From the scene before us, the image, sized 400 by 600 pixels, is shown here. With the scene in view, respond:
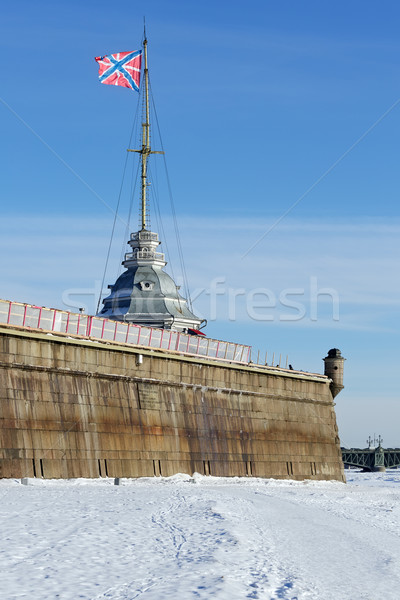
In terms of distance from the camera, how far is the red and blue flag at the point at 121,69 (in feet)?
203

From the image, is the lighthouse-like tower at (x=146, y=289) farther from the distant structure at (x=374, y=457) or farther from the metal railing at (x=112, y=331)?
the distant structure at (x=374, y=457)

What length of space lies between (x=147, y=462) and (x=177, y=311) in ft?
115

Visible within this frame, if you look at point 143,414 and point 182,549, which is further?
point 143,414

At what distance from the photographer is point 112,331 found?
47.8 meters

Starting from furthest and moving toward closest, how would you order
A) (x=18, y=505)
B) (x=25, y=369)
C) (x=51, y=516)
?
(x=25, y=369) → (x=18, y=505) → (x=51, y=516)

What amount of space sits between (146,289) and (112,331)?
32.2 metres

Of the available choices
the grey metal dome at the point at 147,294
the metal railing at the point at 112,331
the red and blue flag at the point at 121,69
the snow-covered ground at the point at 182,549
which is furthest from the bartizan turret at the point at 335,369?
the snow-covered ground at the point at 182,549

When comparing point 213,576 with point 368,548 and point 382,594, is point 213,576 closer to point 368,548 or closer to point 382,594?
point 382,594

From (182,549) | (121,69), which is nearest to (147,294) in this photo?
(121,69)

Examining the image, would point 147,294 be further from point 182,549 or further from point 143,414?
point 182,549

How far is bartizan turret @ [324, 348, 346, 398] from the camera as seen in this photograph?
233 feet

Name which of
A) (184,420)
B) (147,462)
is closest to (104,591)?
(147,462)

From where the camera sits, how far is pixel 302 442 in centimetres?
6362

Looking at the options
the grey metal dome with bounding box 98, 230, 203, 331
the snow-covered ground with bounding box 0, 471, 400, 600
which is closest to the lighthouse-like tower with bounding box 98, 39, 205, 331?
the grey metal dome with bounding box 98, 230, 203, 331
